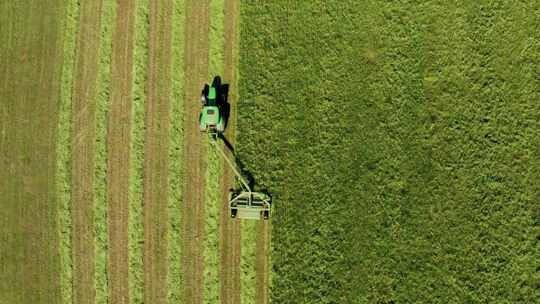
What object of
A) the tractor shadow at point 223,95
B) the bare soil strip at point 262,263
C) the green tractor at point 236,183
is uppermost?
the tractor shadow at point 223,95

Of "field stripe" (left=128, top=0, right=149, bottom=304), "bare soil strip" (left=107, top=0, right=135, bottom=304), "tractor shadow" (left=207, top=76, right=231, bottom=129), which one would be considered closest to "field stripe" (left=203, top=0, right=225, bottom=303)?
"tractor shadow" (left=207, top=76, right=231, bottom=129)

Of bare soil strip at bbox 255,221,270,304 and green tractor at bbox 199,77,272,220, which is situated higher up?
green tractor at bbox 199,77,272,220

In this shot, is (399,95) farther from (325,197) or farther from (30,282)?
(30,282)

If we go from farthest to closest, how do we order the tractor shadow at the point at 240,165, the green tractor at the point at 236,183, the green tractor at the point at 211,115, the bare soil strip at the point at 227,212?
the tractor shadow at the point at 240,165 < the green tractor at the point at 211,115 < the green tractor at the point at 236,183 < the bare soil strip at the point at 227,212

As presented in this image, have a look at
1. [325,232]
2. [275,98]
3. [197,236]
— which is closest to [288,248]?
[325,232]

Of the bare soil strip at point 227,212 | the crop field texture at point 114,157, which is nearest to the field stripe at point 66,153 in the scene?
the crop field texture at point 114,157

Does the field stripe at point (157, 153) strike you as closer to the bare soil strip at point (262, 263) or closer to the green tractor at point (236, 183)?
the green tractor at point (236, 183)

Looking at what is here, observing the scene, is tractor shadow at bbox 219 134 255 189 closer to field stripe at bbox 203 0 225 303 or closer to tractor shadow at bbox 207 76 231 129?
field stripe at bbox 203 0 225 303
